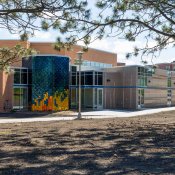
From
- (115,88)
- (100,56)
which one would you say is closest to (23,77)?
(115,88)

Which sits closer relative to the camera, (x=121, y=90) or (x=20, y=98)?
(x=20, y=98)

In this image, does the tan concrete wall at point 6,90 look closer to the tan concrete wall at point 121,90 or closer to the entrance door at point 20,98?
the entrance door at point 20,98

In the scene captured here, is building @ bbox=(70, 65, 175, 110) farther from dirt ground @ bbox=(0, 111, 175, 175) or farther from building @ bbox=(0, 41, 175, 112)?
dirt ground @ bbox=(0, 111, 175, 175)

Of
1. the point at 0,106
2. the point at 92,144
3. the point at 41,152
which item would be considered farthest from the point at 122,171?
the point at 0,106

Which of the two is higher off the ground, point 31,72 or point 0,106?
point 31,72

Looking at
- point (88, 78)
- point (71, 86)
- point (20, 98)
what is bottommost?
point (20, 98)

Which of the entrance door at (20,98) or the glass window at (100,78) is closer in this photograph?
the entrance door at (20,98)

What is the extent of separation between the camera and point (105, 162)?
8.09 meters

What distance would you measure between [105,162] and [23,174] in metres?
1.89

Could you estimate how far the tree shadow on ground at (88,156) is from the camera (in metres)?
7.36

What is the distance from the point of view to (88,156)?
8836mm

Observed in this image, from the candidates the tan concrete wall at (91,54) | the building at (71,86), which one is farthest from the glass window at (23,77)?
the tan concrete wall at (91,54)

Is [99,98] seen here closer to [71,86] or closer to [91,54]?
[71,86]

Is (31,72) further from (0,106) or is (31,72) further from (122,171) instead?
(122,171)
